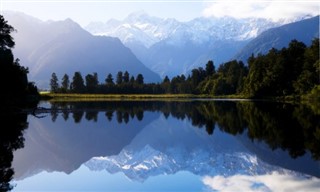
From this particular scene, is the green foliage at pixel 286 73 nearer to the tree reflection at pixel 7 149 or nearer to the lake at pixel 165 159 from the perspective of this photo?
the lake at pixel 165 159

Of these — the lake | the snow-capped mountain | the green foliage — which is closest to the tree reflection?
the lake

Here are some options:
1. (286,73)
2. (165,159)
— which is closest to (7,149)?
(165,159)

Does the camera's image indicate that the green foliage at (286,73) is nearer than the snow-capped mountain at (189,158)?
No

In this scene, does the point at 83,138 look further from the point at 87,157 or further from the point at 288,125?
the point at 288,125

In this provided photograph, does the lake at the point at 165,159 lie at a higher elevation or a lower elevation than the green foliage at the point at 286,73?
lower

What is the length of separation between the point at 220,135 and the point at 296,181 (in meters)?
21.1

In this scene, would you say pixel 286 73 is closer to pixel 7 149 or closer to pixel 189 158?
pixel 189 158

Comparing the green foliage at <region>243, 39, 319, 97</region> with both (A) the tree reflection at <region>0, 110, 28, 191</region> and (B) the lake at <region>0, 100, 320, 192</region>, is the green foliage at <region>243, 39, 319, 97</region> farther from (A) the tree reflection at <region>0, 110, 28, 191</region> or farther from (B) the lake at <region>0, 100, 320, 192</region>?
(A) the tree reflection at <region>0, 110, 28, 191</region>

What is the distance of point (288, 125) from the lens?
4762cm

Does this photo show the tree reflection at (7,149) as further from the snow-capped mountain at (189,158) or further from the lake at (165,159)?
the snow-capped mountain at (189,158)

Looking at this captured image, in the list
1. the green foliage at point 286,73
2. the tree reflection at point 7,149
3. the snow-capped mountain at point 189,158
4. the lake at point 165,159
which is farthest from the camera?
the green foliage at point 286,73

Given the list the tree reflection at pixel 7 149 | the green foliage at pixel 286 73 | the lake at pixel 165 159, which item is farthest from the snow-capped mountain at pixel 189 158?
the green foliage at pixel 286 73

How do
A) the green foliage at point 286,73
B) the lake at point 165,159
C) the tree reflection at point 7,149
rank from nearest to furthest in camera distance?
the tree reflection at point 7,149 < the lake at point 165,159 < the green foliage at point 286,73

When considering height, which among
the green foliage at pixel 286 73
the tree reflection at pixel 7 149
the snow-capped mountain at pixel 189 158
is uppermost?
the green foliage at pixel 286 73
